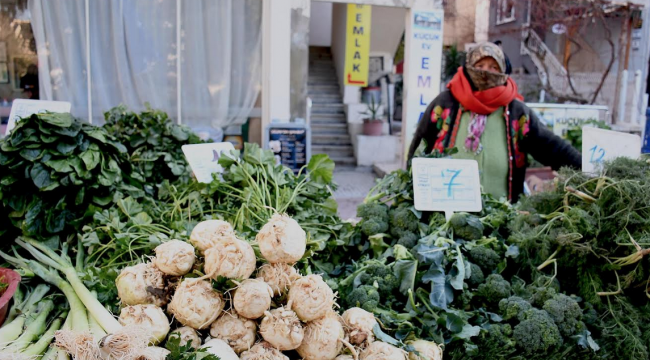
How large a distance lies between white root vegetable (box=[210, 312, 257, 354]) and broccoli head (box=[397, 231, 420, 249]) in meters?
0.94

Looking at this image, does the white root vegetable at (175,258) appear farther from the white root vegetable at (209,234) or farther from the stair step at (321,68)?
the stair step at (321,68)

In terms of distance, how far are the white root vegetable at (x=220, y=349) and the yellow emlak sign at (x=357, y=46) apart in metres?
8.63

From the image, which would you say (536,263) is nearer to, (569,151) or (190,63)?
(569,151)

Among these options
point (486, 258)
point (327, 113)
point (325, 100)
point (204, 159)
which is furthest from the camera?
point (325, 100)

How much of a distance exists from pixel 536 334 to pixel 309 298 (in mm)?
887

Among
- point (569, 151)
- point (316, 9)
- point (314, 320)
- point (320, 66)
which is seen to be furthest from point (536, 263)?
point (316, 9)

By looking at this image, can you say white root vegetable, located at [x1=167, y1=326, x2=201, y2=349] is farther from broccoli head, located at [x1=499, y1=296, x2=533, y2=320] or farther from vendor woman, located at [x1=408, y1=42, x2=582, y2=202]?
vendor woman, located at [x1=408, y1=42, x2=582, y2=202]

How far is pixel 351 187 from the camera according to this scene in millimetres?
8906

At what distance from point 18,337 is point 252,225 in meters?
0.97

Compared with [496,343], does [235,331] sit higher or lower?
higher

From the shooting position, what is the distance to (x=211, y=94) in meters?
6.15

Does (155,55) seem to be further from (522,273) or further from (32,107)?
(522,273)

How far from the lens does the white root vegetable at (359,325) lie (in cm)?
184

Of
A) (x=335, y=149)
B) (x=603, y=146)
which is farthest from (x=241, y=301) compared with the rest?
(x=335, y=149)
